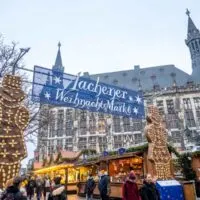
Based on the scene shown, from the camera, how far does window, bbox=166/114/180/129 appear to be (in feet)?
125

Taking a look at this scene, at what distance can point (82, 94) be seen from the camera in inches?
374

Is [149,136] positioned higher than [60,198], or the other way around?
[149,136]

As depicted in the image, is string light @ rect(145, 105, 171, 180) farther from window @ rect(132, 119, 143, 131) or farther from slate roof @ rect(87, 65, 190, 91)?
slate roof @ rect(87, 65, 190, 91)

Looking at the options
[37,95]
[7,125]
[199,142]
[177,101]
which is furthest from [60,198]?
[177,101]

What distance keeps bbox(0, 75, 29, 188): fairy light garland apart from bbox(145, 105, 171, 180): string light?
5.98 meters

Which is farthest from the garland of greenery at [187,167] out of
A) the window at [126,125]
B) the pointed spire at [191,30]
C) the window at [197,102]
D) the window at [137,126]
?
the pointed spire at [191,30]

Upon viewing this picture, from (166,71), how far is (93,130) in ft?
58.3

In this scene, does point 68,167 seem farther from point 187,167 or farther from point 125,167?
point 187,167

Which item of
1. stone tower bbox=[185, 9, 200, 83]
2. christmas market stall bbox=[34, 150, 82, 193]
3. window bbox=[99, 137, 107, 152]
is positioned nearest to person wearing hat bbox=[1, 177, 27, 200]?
christmas market stall bbox=[34, 150, 82, 193]

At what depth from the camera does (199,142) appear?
84.9 feet

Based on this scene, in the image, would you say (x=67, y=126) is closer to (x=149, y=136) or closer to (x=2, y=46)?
(x=2, y=46)

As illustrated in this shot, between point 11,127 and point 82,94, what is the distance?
4064mm

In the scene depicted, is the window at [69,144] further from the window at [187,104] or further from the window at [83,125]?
the window at [187,104]

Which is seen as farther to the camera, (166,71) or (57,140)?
(166,71)
